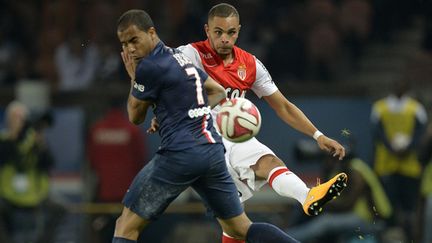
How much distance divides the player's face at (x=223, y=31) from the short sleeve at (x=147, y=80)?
101cm

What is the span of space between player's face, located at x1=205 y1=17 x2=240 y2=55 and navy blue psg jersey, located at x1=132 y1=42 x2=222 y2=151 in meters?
0.69

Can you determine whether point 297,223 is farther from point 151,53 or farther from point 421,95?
point 151,53

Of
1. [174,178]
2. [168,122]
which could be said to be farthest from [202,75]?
[174,178]

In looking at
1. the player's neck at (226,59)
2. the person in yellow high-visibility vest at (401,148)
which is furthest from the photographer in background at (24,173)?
the player's neck at (226,59)

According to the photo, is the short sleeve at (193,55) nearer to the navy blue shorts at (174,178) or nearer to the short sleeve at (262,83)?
the short sleeve at (262,83)

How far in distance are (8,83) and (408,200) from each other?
19.3 ft

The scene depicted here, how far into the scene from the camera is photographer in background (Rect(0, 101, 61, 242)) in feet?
47.6

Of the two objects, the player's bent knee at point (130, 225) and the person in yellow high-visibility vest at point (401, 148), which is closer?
the player's bent knee at point (130, 225)

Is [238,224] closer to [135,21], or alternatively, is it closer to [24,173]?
[135,21]

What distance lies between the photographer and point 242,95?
893cm

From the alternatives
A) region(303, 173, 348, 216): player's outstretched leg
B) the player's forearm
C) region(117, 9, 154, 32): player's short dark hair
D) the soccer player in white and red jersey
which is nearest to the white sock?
the soccer player in white and red jersey

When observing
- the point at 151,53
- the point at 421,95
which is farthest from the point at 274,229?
the point at 421,95

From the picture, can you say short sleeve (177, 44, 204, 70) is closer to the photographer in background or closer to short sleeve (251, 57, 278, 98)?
short sleeve (251, 57, 278, 98)

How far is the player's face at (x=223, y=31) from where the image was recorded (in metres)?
8.62
